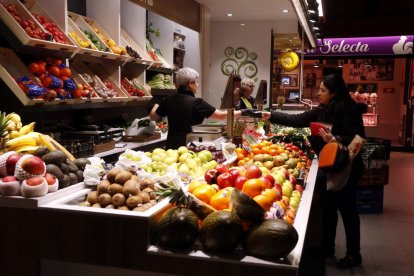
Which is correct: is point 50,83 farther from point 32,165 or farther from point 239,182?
point 239,182

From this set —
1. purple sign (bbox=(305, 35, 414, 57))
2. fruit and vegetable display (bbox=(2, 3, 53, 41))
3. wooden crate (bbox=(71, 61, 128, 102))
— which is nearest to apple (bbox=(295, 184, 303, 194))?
fruit and vegetable display (bbox=(2, 3, 53, 41))

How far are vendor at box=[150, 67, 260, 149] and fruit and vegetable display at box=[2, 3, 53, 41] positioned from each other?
135 centimetres

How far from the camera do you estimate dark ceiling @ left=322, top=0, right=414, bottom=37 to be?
11.9m

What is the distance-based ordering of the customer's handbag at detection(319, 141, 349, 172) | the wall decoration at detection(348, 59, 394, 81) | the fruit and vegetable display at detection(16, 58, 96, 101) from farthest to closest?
1. the wall decoration at detection(348, 59, 394, 81)
2. the fruit and vegetable display at detection(16, 58, 96, 101)
3. the customer's handbag at detection(319, 141, 349, 172)

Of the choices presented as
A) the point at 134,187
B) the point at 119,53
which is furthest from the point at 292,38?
the point at 134,187

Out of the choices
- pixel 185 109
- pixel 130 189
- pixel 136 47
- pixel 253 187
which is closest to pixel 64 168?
pixel 130 189

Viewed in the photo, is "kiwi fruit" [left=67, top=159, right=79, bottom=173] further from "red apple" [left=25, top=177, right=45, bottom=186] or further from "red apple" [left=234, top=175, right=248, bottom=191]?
"red apple" [left=234, top=175, right=248, bottom=191]

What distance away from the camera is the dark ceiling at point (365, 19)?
1190 centimetres

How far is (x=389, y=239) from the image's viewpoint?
5207 millimetres

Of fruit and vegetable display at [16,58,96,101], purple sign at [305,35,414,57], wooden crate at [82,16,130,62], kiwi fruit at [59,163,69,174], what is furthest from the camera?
purple sign at [305,35,414,57]

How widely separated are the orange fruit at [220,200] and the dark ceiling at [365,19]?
1039cm

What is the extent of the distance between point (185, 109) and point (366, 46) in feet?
27.4

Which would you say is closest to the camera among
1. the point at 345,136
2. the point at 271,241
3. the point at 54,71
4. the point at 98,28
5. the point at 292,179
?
the point at 271,241

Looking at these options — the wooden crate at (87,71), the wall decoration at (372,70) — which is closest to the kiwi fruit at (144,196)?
the wooden crate at (87,71)
